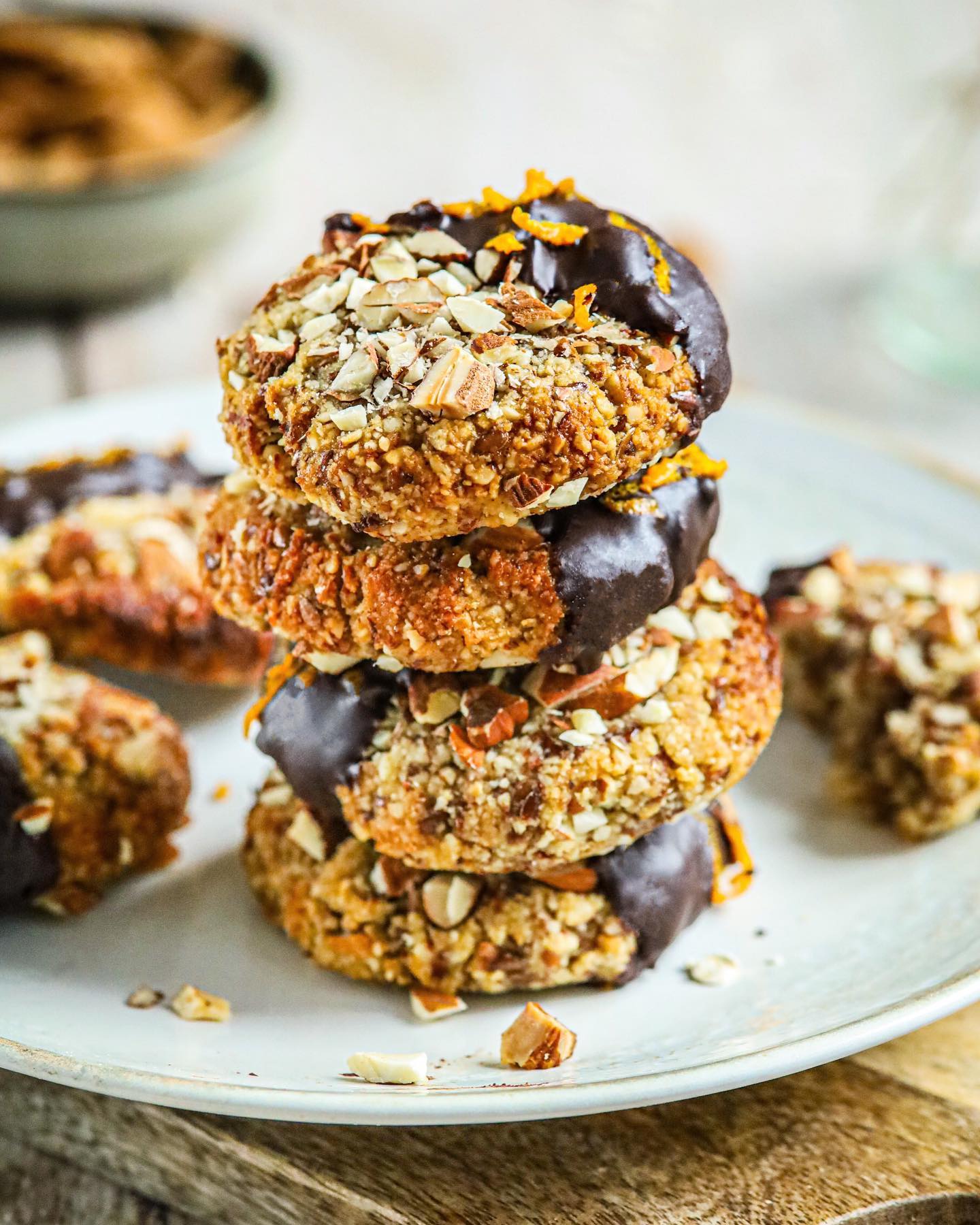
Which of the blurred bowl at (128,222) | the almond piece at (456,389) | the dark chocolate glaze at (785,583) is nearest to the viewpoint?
the almond piece at (456,389)

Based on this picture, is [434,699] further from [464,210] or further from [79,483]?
[79,483]

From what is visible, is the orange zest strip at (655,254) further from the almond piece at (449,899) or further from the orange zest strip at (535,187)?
the almond piece at (449,899)

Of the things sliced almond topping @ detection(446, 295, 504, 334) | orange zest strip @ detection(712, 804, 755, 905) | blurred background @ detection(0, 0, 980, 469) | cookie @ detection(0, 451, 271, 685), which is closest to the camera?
sliced almond topping @ detection(446, 295, 504, 334)

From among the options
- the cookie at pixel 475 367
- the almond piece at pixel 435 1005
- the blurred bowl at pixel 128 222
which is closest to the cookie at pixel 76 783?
the almond piece at pixel 435 1005

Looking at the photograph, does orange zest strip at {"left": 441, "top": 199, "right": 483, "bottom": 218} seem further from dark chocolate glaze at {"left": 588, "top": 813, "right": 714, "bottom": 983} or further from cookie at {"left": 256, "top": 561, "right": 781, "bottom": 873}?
dark chocolate glaze at {"left": 588, "top": 813, "right": 714, "bottom": 983}

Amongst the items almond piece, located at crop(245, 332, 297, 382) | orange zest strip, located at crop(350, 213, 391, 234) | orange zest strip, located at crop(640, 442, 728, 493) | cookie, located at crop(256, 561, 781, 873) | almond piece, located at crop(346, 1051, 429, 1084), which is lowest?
almond piece, located at crop(346, 1051, 429, 1084)

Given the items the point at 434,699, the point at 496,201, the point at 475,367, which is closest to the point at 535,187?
the point at 496,201

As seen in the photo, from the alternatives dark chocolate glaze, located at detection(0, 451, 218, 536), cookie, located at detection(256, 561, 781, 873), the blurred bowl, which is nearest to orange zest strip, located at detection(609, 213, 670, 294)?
cookie, located at detection(256, 561, 781, 873)
